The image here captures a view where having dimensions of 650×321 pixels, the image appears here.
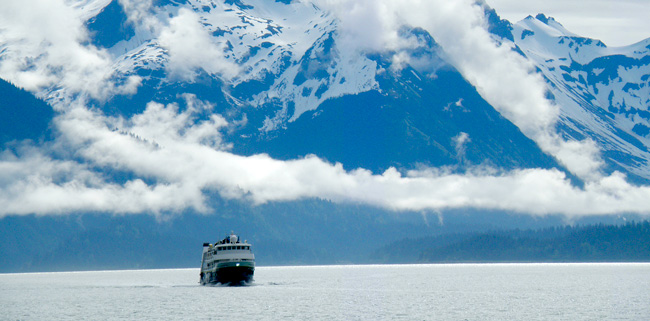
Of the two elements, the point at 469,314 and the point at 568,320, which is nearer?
the point at 568,320

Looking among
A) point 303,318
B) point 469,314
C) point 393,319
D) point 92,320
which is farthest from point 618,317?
point 92,320

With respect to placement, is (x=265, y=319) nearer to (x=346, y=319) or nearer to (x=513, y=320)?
(x=346, y=319)

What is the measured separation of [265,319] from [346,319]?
1482cm

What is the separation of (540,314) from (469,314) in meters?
13.2

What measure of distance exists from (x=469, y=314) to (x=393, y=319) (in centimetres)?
1713

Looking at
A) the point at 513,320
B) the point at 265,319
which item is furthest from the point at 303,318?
the point at 513,320

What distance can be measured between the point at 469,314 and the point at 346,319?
24797mm

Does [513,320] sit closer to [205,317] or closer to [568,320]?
[568,320]

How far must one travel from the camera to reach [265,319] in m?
193

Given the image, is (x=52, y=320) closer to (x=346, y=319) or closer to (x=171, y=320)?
(x=171, y=320)

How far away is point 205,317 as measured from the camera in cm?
19812

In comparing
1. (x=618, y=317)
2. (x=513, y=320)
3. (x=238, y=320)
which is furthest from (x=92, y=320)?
(x=618, y=317)

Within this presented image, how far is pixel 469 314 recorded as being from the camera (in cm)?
19962

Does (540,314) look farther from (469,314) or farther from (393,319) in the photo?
(393,319)
